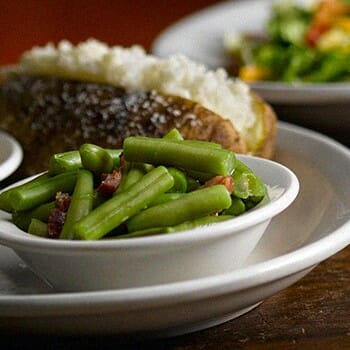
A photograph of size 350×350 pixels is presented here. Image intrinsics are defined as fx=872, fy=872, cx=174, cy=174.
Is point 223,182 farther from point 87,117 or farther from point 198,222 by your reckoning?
point 87,117

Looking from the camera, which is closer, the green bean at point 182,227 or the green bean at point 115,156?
the green bean at point 182,227

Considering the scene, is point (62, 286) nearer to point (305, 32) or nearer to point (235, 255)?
point (235, 255)

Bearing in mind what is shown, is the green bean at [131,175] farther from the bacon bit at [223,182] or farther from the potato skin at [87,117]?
the potato skin at [87,117]

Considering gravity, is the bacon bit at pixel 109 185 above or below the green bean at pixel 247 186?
below

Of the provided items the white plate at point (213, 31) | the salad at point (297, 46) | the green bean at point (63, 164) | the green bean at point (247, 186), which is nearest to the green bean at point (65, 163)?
the green bean at point (63, 164)

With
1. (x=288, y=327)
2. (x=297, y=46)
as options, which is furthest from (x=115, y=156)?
(x=297, y=46)

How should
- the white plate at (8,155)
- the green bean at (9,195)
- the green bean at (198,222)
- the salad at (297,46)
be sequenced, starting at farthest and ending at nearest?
the salad at (297,46) < the white plate at (8,155) < the green bean at (9,195) < the green bean at (198,222)
